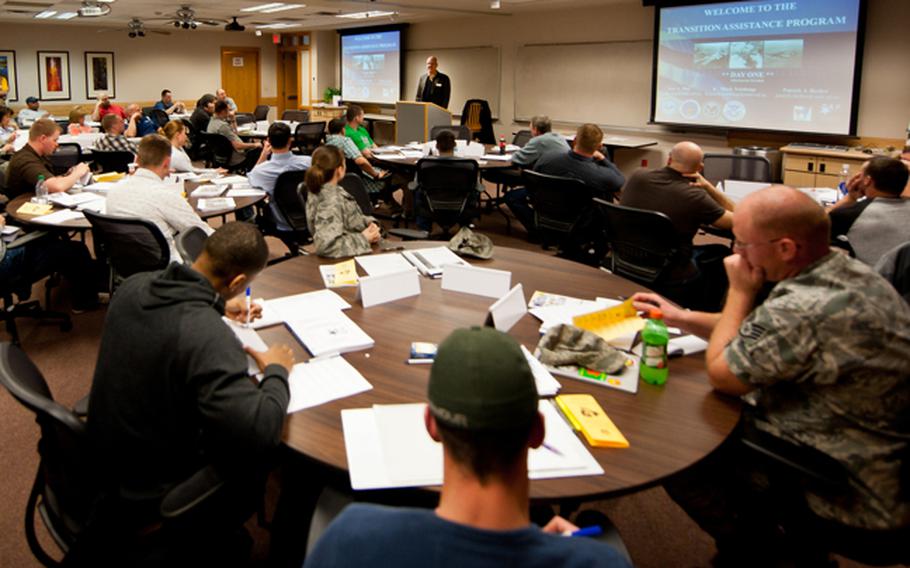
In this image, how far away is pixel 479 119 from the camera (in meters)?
10.3

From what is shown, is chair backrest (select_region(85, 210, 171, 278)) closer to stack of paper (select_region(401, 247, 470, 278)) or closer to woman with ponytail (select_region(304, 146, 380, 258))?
woman with ponytail (select_region(304, 146, 380, 258))

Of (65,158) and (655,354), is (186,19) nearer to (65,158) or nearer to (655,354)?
(65,158)

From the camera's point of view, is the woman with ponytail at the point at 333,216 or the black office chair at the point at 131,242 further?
the black office chair at the point at 131,242

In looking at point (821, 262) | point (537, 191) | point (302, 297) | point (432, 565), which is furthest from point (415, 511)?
Result: point (537, 191)

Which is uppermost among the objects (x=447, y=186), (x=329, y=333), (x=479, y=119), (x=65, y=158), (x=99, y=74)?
(x=99, y=74)

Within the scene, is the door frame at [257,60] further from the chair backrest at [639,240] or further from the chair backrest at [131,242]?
the chair backrest at [639,240]

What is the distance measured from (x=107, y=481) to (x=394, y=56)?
12794mm

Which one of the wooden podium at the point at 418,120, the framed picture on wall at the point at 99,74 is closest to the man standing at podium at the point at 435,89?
the wooden podium at the point at 418,120

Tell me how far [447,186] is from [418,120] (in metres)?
3.94

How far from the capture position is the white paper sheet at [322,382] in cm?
164

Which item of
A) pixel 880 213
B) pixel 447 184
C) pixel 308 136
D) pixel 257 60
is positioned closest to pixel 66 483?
pixel 880 213

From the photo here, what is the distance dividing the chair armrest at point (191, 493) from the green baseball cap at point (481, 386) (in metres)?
0.86

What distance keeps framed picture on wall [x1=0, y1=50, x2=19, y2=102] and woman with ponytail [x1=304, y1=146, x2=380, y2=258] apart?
48.2 feet

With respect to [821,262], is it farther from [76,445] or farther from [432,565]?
[76,445]
